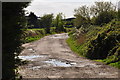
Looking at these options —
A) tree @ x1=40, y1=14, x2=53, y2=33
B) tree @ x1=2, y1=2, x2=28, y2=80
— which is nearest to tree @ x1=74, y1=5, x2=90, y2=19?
tree @ x1=40, y1=14, x2=53, y2=33

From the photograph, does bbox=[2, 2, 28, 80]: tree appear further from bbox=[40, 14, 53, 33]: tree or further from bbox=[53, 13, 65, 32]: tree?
bbox=[53, 13, 65, 32]: tree

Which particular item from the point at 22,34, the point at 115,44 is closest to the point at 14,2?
the point at 22,34

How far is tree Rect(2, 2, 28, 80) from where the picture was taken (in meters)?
7.28

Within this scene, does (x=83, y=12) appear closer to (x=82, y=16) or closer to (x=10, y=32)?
(x=82, y=16)

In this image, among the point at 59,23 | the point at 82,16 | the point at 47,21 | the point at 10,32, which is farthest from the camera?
the point at 59,23

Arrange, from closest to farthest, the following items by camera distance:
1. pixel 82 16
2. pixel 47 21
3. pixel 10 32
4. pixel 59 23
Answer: pixel 10 32, pixel 82 16, pixel 47 21, pixel 59 23

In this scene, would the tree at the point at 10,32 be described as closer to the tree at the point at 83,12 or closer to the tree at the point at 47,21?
the tree at the point at 83,12

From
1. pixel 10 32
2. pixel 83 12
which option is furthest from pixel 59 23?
pixel 10 32

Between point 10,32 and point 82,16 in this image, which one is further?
point 82,16

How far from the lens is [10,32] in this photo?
7512 millimetres

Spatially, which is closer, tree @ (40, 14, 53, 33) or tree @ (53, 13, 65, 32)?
tree @ (40, 14, 53, 33)

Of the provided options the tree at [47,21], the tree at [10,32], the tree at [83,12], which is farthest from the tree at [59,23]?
the tree at [10,32]

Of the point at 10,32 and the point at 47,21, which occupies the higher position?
the point at 47,21

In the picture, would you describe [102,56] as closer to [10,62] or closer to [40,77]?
[40,77]
